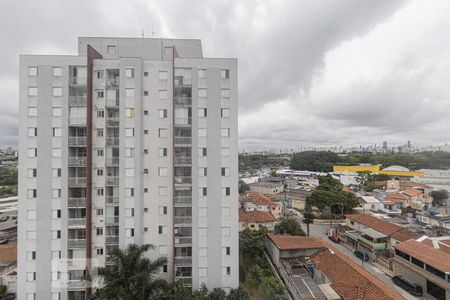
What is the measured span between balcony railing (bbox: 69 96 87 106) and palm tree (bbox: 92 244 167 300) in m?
11.9

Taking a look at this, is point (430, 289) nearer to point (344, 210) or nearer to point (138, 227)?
point (344, 210)

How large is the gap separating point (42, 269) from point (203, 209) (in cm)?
1330

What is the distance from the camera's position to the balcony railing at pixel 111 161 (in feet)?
56.8

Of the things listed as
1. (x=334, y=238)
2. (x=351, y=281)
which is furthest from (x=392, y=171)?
(x=351, y=281)

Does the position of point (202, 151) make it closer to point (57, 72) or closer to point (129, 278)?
point (129, 278)

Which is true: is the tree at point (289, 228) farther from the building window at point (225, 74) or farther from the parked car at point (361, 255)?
the building window at point (225, 74)

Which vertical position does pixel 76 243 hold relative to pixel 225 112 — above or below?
below

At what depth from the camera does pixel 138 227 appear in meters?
17.1

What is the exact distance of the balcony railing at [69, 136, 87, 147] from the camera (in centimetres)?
1688

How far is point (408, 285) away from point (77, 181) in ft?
104

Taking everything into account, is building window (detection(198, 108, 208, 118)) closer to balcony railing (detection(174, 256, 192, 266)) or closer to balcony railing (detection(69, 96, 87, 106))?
balcony railing (detection(69, 96, 87, 106))

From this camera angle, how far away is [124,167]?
17078mm

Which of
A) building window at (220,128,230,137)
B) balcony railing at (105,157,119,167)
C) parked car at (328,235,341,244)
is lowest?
parked car at (328,235,341,244)

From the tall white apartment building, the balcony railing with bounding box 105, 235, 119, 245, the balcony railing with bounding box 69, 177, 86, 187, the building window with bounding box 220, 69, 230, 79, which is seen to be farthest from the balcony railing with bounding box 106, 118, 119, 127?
the building window with bounding box 220, 69, 230, 79
